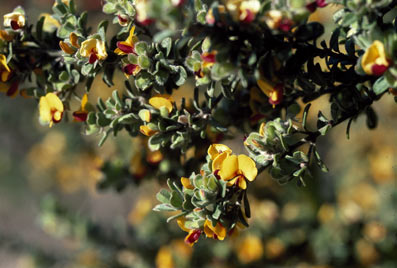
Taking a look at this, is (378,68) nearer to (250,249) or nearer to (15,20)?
(15,20)

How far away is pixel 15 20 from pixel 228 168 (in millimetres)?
372

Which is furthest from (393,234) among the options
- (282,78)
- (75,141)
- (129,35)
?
(75,141)

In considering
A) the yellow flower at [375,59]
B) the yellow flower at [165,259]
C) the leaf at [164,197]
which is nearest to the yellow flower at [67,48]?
the leaf at [164,197]

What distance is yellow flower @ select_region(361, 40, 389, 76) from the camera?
1.59ft

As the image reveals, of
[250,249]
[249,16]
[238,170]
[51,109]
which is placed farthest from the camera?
[250,249]

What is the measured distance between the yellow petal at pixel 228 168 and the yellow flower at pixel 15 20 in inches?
14.0

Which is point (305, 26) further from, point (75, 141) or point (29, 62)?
point (75, 141)

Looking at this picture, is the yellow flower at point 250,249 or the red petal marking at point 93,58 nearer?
the red petal marking at point 93,58

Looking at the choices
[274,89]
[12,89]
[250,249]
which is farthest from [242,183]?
[250,249]

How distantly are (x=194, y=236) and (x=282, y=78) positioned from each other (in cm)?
23

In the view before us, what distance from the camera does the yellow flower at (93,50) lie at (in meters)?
0.59

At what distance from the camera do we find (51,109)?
2.20 feet

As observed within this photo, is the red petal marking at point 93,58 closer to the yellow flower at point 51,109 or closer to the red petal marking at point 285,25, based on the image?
the yellow flower at point 51,109

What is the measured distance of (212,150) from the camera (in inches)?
23.0
